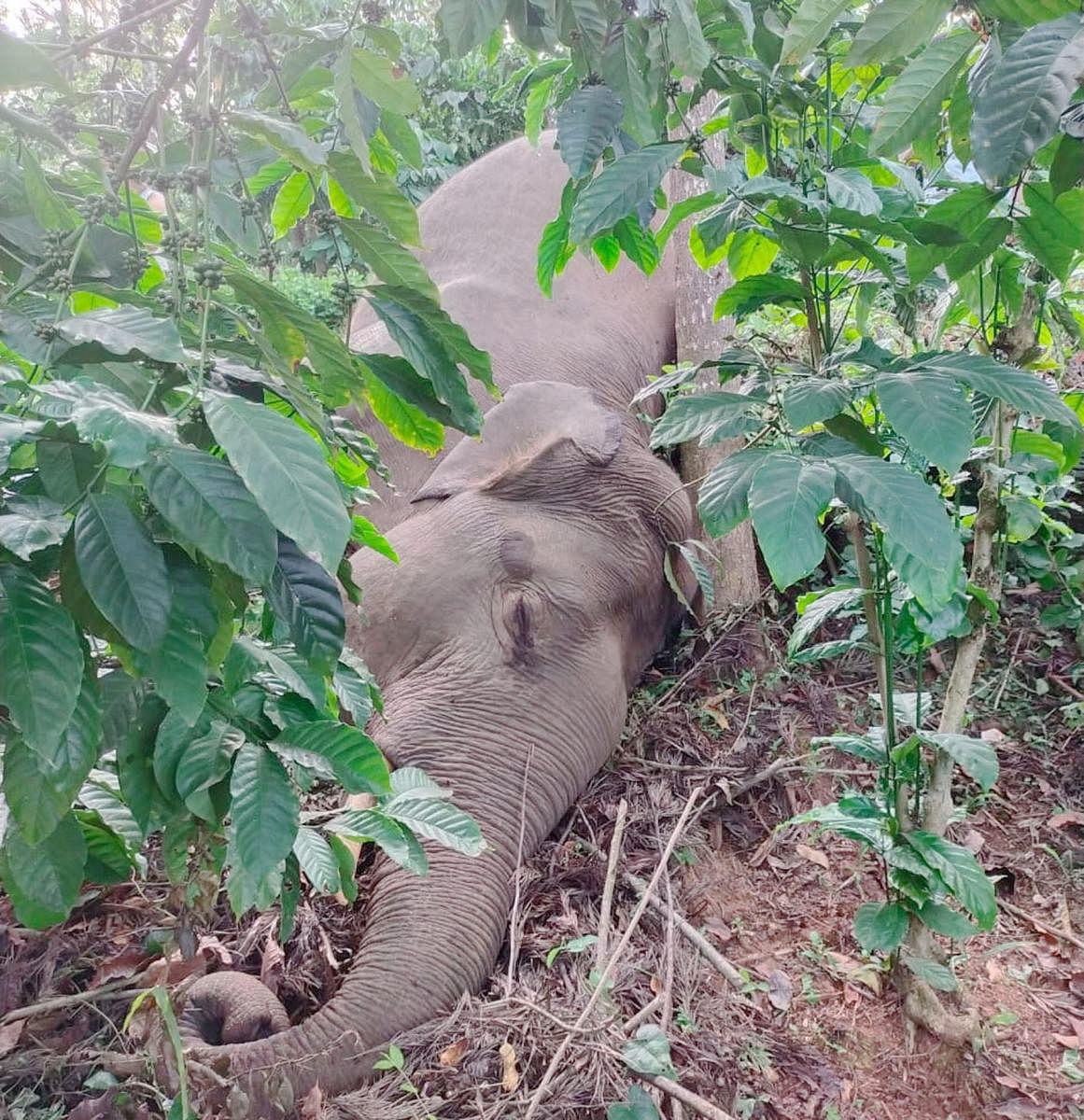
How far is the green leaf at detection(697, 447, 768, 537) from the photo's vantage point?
1.36 m

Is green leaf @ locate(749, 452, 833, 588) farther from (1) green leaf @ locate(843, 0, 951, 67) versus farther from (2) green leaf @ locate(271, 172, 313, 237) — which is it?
(2) green leaf @ locate(271, 172, 313, 237)

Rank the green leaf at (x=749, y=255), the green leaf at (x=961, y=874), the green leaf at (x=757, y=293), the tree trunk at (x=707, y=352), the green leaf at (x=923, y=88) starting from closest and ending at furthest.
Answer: the green leaf at (x=923, y=88)
the green leaf at (x=757, y=293)
the green leaf at (x=961, y=874)
the green leaf at (x=749, y=255)
the tree trunk at (x=707, y=352)

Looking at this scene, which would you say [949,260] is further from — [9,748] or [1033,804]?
[1033,804]

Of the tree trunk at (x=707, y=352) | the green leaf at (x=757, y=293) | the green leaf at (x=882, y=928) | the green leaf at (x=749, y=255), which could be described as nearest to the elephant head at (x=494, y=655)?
the tree trunk at (x=707, y=352)

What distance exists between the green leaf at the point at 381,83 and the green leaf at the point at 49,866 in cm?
104

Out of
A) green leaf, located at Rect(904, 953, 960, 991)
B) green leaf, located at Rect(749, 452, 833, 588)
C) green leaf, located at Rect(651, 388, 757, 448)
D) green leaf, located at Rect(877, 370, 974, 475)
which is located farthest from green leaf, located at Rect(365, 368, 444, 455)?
green leaf, located at Rect(904, 953, 960, 991)

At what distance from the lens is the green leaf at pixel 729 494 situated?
1356 millimetres

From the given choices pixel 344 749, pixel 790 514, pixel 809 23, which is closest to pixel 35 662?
pixel 344 749

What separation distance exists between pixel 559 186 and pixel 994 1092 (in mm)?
3924

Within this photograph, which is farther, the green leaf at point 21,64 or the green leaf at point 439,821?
the green leaf at point 439,821

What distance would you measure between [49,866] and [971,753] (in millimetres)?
1473

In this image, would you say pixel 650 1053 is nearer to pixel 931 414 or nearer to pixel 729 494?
pixel 729 494

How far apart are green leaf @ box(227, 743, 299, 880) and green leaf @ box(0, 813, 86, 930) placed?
0.80 feet

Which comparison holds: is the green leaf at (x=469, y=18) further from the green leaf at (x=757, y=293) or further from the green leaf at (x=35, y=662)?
the green leaf at (x=35, y=662)
